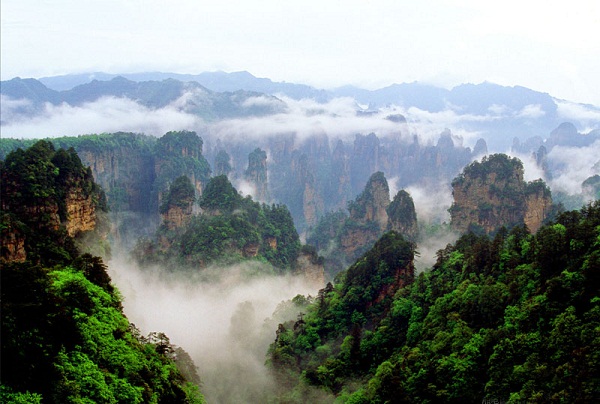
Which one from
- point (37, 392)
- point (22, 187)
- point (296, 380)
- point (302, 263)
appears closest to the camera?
point (37, 392)

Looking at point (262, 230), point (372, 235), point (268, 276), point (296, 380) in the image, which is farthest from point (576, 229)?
point (372, 235)

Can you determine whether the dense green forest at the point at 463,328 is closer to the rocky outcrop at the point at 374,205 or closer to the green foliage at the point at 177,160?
the rocky outcrop at the point at 374,205

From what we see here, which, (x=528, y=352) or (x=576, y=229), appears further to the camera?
(x=576, y=229)

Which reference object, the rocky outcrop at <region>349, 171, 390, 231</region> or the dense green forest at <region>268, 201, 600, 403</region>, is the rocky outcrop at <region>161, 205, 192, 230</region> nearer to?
the dense green forest at <region>268, 201, 600, 403</region>

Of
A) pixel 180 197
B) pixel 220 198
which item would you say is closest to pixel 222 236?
pixel 220 198

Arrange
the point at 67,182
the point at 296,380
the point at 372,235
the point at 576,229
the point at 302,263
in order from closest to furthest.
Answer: the point at 576,229, the point at 67,182, the point at 296,380, the point at 302,263, the point at 372,235

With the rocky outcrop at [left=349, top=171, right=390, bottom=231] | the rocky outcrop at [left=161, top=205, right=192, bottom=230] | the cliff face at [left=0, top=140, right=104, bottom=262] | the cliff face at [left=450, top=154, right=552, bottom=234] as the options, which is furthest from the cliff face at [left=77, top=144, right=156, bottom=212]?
the cliff face at [left=0, top=140, right=104, bottom=262]

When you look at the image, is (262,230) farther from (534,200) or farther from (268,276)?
(534,200)

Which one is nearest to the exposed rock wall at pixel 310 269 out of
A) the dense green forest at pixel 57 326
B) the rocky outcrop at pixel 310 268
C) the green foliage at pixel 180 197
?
the rocky outcrop at pixel 310 268
